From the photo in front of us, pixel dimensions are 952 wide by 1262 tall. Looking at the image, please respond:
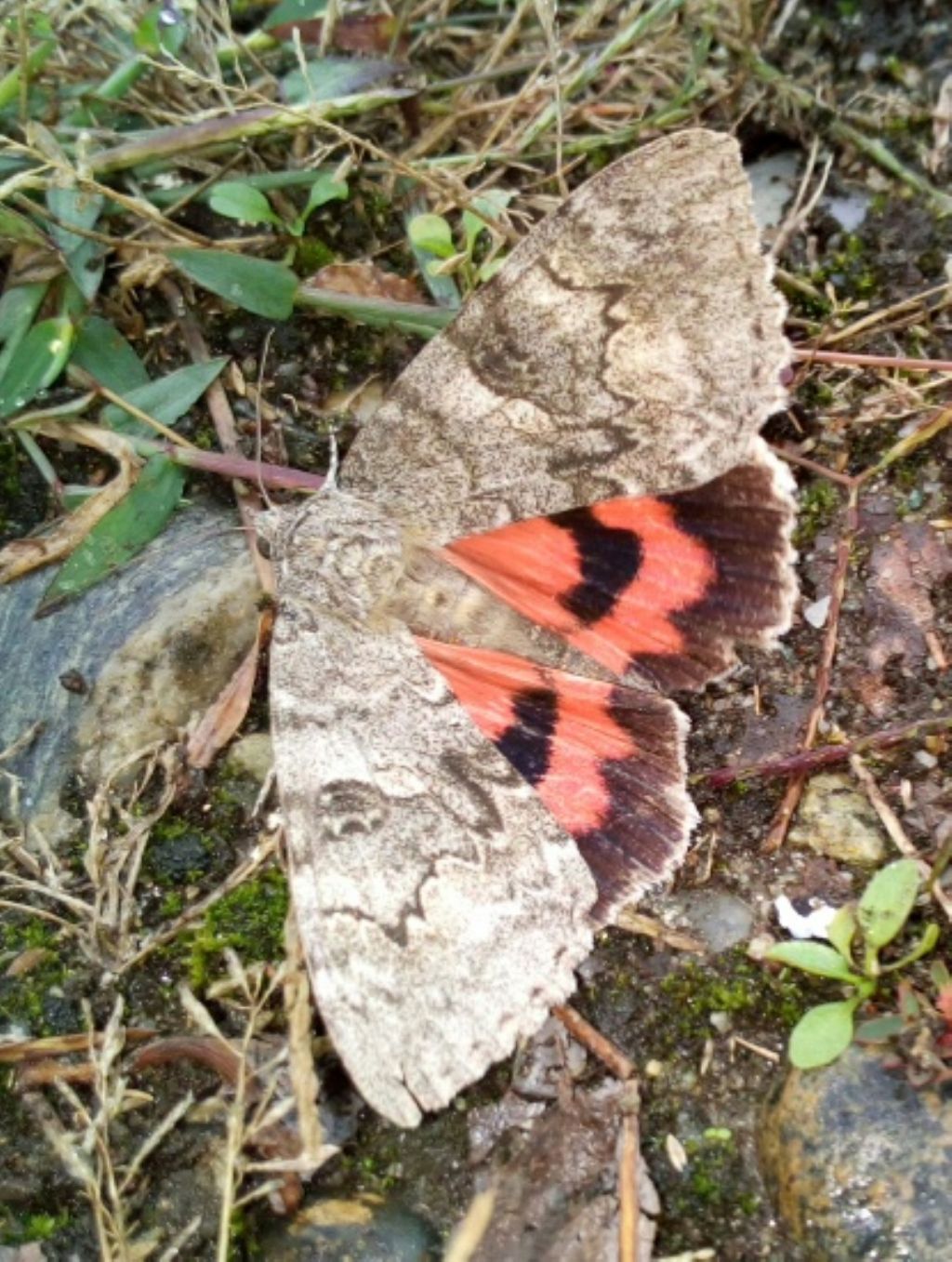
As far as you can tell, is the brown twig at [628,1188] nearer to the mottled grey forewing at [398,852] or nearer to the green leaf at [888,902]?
the mottled grey forewing at [398,852]

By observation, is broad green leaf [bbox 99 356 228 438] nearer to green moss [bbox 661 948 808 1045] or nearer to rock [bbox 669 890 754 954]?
rock [bbox 669 890 754 954]

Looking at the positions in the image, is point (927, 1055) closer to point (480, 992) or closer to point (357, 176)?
point (480, 992)

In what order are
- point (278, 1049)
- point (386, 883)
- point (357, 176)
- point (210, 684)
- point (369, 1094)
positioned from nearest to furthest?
point (369, 1094) < point (386, 883) < point (278, 1049) < point (210, 684) < point (357, 176)

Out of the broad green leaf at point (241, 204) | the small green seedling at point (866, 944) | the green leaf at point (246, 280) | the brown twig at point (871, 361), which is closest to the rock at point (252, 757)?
the green leaf at point (246, 280)

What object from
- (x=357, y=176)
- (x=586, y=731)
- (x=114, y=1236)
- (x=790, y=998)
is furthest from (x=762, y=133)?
(x=114, y=1236)

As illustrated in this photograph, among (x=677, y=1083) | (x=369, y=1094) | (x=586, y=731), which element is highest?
(x=586, y=731)
